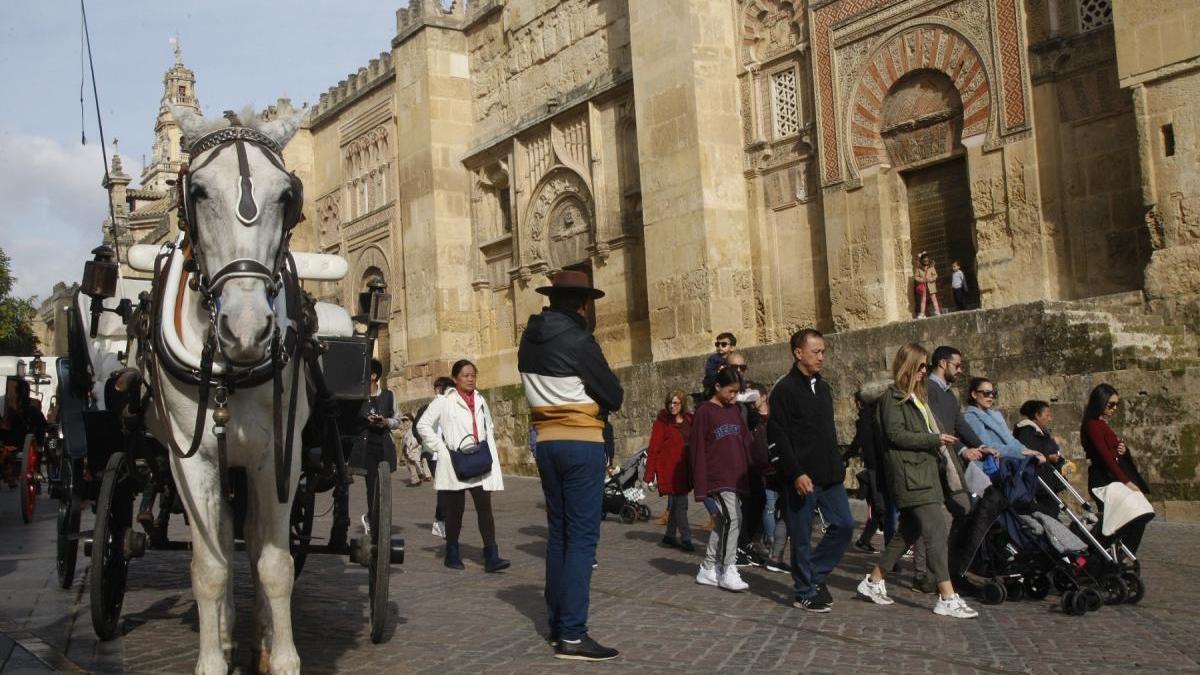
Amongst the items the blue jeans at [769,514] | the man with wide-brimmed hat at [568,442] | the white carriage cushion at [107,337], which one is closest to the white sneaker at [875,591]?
the blue jeans at [769,514]

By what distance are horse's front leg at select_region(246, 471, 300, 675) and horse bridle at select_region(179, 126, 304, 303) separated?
0.87 metres

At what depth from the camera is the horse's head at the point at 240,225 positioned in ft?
13.6

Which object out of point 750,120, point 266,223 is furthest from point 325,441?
point 750,120

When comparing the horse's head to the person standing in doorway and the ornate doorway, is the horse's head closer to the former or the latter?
the person standing in doorway

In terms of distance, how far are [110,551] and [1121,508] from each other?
6119mm

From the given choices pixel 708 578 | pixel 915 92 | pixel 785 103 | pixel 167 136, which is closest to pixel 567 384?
pixel 708 578

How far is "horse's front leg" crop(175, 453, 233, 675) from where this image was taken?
4.66 metres

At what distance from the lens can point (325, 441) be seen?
5703 mm

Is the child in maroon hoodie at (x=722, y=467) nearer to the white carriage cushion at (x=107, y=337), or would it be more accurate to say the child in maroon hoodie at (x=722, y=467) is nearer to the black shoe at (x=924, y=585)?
the black shoe at (x=924, y=585)

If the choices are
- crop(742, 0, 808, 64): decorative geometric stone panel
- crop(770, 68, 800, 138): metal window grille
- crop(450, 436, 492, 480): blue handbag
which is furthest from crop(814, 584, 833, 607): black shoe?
crop(742, 0, 808, 64): decorative geometric stone panel

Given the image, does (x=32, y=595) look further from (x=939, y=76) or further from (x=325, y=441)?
(x=939, y=76)

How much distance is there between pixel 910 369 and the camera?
7398mm

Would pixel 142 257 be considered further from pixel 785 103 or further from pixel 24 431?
pixel 785 103

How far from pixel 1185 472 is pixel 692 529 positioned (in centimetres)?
475
